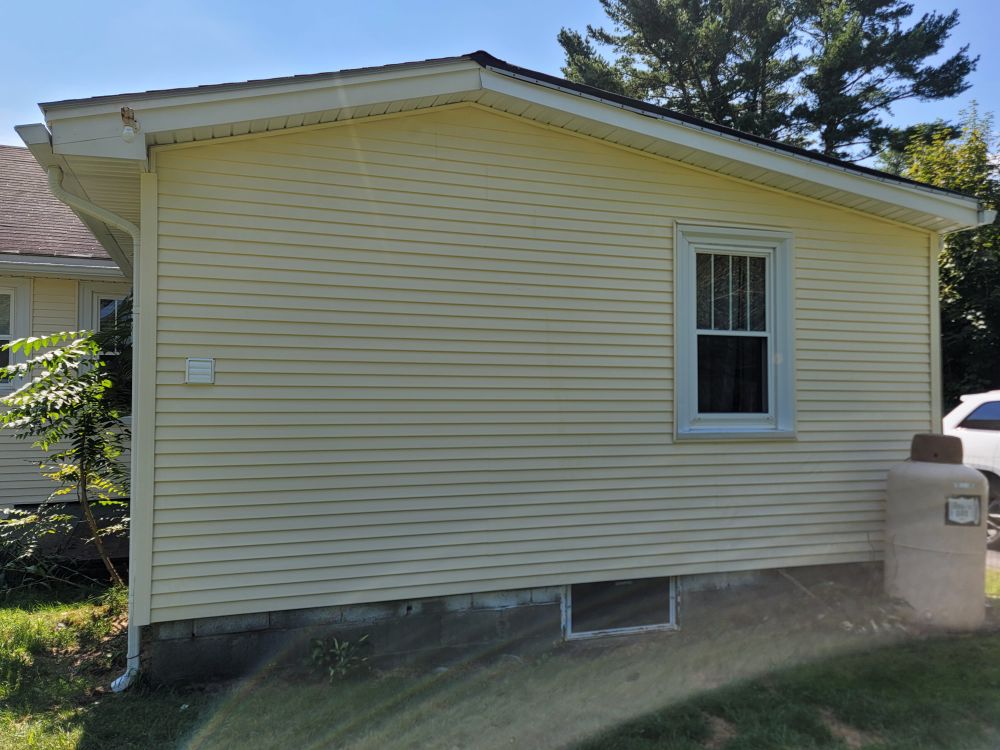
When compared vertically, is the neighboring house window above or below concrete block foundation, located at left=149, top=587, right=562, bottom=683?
above

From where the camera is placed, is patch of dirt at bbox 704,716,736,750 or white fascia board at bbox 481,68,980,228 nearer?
patch of dirt at bbox 704,716,736,750

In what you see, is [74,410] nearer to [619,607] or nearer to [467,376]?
[467,376]

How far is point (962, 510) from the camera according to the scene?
4.79m

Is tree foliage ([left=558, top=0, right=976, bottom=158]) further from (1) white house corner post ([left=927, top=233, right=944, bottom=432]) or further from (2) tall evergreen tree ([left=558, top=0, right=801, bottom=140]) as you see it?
(1) white house corner post ([left=927, top=233, right=944, bottom=432])

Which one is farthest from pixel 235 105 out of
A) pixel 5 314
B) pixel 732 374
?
pixel 5 314

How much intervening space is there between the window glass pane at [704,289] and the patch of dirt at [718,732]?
109 inches

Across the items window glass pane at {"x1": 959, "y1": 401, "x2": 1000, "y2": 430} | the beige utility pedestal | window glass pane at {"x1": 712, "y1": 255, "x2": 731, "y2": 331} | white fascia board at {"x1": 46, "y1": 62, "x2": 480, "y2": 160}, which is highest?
white fascia board at {"x1": 46, "y1": 62, "x2": 480, "y2": 160}

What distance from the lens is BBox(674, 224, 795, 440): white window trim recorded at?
16.3 feet

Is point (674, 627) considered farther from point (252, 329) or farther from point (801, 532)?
point (252, 329)

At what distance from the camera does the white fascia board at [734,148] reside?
439 cm

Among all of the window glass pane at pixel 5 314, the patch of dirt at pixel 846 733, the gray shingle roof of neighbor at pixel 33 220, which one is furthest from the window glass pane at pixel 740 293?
the window glass pane at pixel 5 314

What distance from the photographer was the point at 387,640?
14.2 ft

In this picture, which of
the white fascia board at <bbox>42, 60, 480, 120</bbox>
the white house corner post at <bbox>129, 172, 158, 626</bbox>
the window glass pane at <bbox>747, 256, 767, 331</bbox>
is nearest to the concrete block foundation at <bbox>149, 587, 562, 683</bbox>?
the white house corner post at <bbox>129, 172, 158, 626</bbox>

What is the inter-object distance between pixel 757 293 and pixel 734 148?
1.19m
